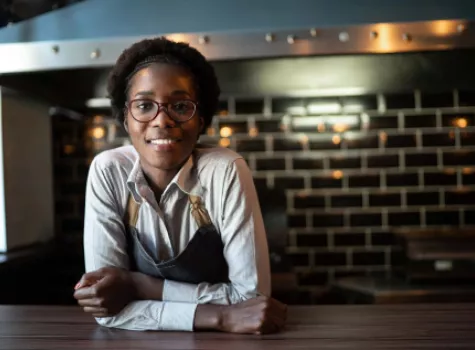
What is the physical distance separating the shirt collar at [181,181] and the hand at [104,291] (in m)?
0.13

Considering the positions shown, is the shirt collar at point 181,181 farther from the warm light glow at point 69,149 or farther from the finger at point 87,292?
the warm light glow at point 69,149

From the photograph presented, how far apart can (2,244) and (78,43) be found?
54cm

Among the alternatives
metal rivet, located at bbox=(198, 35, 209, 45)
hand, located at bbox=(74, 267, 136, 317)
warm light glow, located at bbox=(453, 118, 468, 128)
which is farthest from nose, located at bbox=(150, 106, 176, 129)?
warm light glow, located at bbox=(453, 118, 468, 128)

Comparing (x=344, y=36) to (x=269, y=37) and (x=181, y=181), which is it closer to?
(x=269, y=37)

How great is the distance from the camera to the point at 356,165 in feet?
5.65

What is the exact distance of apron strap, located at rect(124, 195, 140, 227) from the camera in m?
0.94

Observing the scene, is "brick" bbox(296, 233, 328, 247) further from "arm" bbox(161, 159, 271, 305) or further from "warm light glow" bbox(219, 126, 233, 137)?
"arm" bbox(161, 159, 271, 305)

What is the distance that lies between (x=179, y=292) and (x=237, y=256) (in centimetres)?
11

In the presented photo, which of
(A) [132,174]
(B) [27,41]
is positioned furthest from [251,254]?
(B) [27,41]

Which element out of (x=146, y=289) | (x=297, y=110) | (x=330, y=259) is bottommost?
(x=330, y=259)

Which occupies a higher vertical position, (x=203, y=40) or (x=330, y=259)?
(x=203, y=40)

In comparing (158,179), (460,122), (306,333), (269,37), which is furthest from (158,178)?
(460,122)

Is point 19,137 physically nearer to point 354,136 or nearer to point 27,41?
point 27,41

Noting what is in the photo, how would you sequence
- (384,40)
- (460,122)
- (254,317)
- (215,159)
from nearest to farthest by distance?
(254,317) → (215,159) → (384,40) → (460,122)
